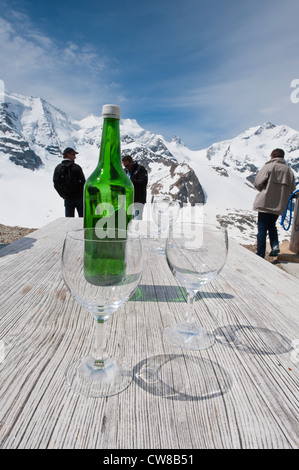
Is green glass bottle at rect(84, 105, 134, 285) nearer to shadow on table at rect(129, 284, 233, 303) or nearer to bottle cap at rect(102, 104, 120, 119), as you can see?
bottle cap at rect(102, 104, 120, 119)

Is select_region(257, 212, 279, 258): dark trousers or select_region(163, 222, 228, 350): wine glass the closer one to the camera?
select_region(163, 222, 228, 350): wine glass

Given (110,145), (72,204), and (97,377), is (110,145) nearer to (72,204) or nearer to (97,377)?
(97,377)

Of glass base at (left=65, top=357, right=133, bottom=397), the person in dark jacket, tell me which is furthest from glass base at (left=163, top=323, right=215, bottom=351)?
the person in dark jacket

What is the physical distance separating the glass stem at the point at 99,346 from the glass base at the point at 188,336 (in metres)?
0.19

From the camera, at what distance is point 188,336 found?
0.74m

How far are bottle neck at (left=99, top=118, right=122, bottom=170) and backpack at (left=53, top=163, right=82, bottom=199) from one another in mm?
4079

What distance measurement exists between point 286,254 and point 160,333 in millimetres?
4885

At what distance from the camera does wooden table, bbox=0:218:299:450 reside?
0.46 meters

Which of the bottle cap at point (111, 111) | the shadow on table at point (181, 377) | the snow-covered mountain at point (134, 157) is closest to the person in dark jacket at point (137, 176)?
the bottle cap at point (111, 111)

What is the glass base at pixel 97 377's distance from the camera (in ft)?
1.78

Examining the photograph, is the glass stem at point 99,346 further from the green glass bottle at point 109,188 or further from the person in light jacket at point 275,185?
the person in light jacket at point 275,185

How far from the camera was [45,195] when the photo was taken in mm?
109938

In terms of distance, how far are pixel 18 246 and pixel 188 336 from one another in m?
1.09
